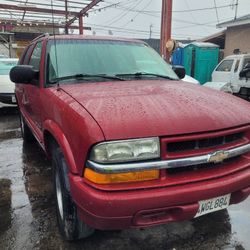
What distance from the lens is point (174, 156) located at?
2152mm

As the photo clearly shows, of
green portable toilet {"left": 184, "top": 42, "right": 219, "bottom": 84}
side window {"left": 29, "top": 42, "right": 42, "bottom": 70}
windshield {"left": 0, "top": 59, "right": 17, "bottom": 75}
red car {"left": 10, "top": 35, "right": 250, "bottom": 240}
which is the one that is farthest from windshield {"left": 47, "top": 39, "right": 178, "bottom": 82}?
green portable toilet {"left": 184, "top": 42, "right": 219, "bottom": 84}

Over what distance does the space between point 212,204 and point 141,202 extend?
641mm

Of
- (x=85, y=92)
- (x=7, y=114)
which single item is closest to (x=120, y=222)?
(x=85, y=92)

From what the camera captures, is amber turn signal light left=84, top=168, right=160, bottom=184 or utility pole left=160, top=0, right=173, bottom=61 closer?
amber turn signal light left=84, top=168, right=160, bottom=184

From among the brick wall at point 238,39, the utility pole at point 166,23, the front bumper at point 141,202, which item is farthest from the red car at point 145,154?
the brick wall at point 238,39

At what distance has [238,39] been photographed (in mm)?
16172

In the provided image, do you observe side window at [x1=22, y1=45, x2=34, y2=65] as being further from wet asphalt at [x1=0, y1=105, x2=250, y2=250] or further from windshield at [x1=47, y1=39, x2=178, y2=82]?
wet asphalt at [x1=0, y1=105, x2=250, y2=250]

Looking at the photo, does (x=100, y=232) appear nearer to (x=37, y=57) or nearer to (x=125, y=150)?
(x=125, y=150)

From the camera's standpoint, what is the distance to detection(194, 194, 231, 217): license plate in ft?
7.52

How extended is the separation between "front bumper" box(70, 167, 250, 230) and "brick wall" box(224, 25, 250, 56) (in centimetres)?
1493

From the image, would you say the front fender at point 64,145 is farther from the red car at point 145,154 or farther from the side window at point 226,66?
the side window at point 226,66

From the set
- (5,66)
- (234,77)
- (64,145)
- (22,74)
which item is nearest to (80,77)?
(22,74)

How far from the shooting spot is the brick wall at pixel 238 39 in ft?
51.0

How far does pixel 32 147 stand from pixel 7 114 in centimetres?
388
